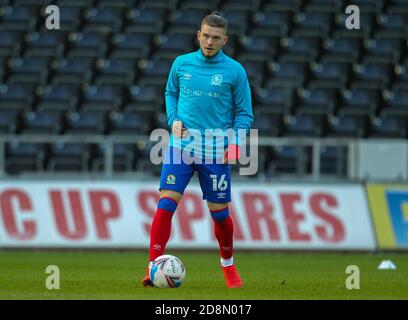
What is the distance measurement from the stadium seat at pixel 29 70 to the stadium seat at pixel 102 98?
1.11 m

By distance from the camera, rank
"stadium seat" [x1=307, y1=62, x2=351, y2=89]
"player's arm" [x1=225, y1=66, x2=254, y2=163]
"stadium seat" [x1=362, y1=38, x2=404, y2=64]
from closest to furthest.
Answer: "player's arm" [x1=225, y1=66, x2=254, y2=163] < "stadium seat" [x1=307, y1=62, x2=351, y2=89] < "stadium seat" [x1=362, y1=38, x2=404, y2=64]

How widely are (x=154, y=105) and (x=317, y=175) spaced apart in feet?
15.8

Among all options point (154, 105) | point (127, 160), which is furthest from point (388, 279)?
point (154, 105)

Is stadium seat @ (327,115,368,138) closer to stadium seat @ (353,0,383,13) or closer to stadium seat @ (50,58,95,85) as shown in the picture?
stadium seat @ (353,0,383,13)

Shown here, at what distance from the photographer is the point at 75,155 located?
20.6 m

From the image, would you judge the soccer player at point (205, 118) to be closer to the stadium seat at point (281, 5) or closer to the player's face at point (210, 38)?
the player's face at point (210, 38)

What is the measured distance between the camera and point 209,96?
11.0 metres

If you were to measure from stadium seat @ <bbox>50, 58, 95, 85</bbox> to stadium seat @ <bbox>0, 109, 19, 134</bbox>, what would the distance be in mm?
1526

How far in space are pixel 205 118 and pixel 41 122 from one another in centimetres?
1232

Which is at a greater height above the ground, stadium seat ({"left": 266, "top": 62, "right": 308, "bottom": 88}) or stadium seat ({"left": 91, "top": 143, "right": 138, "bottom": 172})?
stadium seat ({"left": 266, "top": 62, "right": 308, "bottom": 88})

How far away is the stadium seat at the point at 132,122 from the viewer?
22.9 m

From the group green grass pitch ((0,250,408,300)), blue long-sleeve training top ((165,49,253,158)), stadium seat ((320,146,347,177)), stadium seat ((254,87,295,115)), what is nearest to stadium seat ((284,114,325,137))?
stadium seat ((254,87,295,115))

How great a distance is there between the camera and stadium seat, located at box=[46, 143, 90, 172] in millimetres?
20297

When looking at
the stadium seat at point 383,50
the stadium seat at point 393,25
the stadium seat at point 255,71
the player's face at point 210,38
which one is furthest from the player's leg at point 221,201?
the stadium seat at point 393,25
